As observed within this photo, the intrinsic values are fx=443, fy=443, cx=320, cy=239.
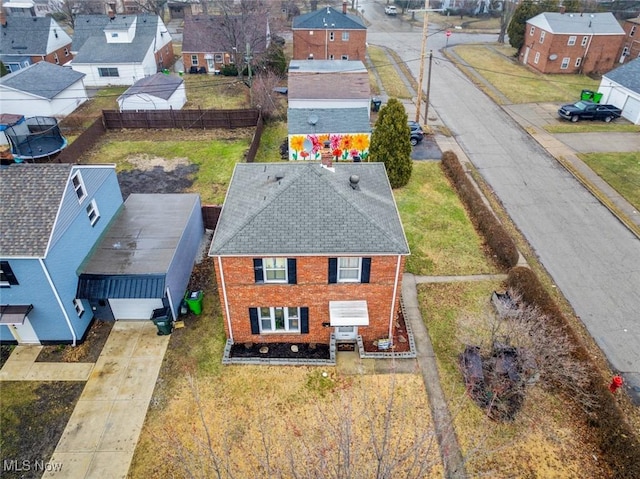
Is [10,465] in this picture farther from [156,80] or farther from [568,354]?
[156,80]

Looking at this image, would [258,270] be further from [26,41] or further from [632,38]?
[632,38]

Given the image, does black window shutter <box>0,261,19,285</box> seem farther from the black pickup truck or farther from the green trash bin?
the black pickup truck

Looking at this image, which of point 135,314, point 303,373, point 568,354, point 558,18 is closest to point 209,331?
point 135,314

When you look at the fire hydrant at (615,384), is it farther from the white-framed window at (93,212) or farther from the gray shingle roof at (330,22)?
the gray shingle roof at (330,22)

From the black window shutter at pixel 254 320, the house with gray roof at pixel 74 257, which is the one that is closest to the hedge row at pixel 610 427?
the black window shutter at pixel 254 320

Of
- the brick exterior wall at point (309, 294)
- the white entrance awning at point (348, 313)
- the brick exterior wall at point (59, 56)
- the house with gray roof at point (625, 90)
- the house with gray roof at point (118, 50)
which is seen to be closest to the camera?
the brick exterior wall at point (309, 294)

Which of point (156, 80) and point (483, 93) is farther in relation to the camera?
point (483, 93)

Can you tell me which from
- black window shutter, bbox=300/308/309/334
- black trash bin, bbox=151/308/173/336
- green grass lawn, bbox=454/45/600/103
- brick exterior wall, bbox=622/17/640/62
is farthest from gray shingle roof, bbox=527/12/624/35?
black trash bin, bbox=151/308/173/336

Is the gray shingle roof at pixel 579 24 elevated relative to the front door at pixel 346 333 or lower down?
elevated
